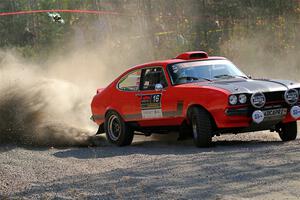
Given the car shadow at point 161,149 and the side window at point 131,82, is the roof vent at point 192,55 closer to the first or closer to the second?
the side window at point 131,82

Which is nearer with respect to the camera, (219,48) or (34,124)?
(34,124)

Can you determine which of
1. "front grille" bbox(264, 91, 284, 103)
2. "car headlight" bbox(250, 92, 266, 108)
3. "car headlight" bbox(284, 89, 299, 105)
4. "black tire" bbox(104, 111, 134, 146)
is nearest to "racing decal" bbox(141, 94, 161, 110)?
"black tire" bbox(104, 111, 134, 146)

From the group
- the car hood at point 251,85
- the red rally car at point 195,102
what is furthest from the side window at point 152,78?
the car hood at point 251,85

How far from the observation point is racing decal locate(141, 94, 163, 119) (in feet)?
38.3

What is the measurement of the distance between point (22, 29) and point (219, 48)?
26.5ft

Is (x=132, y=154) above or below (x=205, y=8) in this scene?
below

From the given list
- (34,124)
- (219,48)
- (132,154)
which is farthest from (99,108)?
(219,48)

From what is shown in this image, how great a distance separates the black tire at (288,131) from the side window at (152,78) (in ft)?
7.00

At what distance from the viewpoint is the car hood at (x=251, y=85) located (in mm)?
10484

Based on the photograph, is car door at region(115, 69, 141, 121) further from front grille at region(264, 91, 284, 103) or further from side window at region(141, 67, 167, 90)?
front grille at region(264, 91, 284, 103)

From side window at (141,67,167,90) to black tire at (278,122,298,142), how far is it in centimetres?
214

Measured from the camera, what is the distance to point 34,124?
1366 cm

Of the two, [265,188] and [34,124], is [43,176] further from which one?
[34,124]

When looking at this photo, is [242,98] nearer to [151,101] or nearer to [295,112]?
[295,112]
